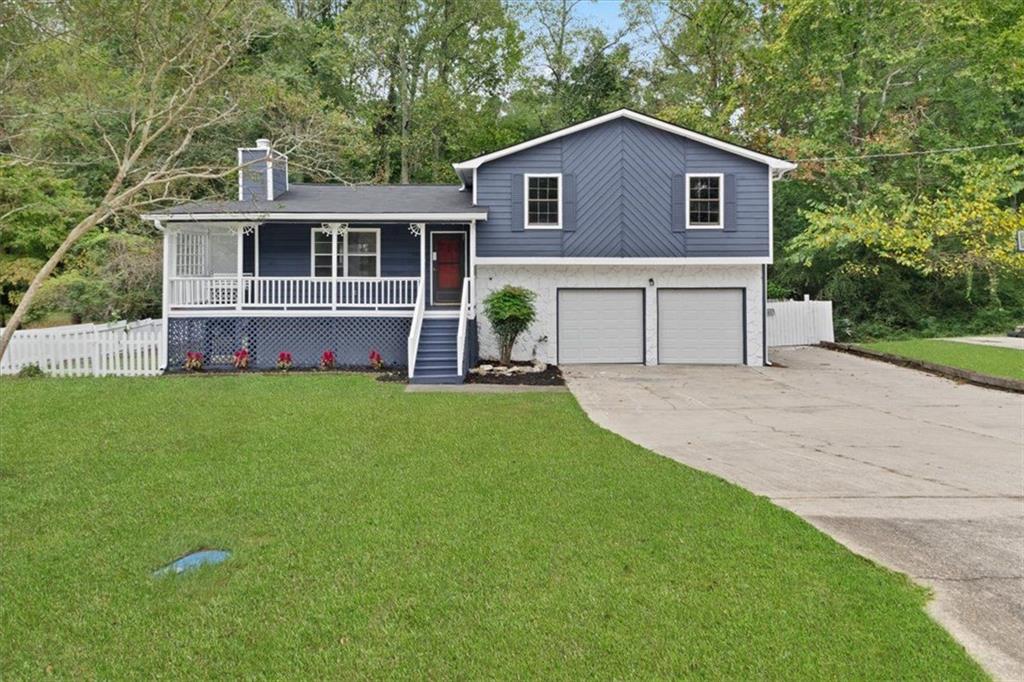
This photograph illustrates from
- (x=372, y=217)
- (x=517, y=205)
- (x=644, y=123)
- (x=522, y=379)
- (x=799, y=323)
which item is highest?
(x=644, y=123)

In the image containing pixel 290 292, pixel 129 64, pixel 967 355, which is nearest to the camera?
pixel 129 64

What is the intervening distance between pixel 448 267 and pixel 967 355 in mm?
Result: 12563

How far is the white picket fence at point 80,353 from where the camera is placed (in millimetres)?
12836

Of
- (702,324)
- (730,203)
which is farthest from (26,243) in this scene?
(730,203)

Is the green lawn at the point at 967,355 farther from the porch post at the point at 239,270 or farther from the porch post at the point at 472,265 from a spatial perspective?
the porch post at the point at 239,270

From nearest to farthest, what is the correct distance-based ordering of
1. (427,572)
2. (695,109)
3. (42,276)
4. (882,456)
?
(427,572) → (42,276) → (882,456) → (695,109)

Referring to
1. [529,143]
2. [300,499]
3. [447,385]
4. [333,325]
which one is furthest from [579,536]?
[529,143]

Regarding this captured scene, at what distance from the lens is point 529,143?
15562mm

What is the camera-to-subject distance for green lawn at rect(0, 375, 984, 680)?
9.85 ft

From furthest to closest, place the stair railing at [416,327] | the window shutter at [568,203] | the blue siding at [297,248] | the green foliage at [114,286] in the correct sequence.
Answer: the green foliage at [114,286] < the blue siding at [297,248] < the window shutter at [568,203] < the stair railing at [416,327]

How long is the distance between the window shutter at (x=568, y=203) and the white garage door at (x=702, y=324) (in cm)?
285

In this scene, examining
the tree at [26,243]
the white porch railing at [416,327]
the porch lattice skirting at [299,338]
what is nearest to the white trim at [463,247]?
the white porch railing at [416,327]

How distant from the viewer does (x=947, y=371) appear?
13.9 m

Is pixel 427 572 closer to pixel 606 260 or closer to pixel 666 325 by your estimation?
pixel 606 260
